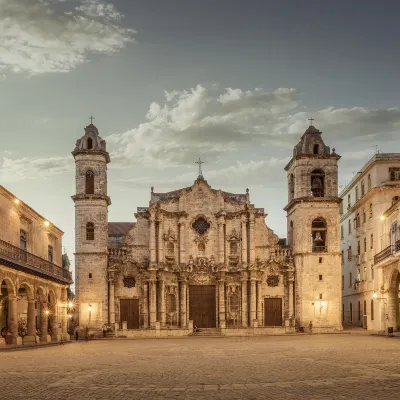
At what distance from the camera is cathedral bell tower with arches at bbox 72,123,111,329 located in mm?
54656

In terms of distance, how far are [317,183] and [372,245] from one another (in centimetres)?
707

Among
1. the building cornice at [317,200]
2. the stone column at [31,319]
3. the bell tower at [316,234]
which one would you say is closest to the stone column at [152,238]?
the bell tower at [316,234]

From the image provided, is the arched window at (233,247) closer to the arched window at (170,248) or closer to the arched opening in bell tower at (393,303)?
the arched window at (170,248)

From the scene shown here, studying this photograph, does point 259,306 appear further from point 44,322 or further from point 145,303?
point 44,322

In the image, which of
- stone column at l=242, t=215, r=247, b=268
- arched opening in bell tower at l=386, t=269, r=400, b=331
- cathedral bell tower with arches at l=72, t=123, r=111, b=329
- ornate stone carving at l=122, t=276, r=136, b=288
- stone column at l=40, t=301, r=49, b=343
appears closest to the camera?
stone column at l=40, t=301, r=49, b=343

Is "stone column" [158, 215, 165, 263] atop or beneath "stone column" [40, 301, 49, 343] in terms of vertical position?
atop

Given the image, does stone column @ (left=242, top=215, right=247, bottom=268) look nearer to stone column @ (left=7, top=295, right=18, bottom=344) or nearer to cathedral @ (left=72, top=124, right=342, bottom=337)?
cathedral @ (left=72, top=124, right=342, bottom=337)

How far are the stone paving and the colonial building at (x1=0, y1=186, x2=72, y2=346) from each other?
8876 mm

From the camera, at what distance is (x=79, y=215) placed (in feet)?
183

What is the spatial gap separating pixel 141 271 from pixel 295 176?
1552 centimetres

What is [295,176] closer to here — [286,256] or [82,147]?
[286,256]

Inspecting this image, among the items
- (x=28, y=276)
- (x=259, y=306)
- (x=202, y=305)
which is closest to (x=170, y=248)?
(x=202, y=305)

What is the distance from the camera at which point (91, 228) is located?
5588cm

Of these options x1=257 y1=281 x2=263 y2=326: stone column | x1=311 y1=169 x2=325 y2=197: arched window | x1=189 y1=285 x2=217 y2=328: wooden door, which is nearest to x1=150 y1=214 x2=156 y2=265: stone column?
x1=189 y1=285 x2=217 y2=328: wooden door
